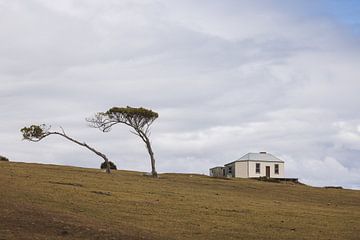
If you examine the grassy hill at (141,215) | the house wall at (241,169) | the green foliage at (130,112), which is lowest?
the grassy hill at (141,215)

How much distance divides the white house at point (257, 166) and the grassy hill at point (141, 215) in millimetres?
43168

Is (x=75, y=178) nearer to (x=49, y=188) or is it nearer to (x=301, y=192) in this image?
(x=49, y=188)

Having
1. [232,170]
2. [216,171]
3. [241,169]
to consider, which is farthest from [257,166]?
[216,171]

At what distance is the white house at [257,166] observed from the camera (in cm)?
8562

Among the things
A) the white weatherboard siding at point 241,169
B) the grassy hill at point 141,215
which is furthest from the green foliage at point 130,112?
the white weatherboard siding at point 241,169

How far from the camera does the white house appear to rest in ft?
281

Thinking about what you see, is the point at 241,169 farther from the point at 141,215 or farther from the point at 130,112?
the point at 141,215

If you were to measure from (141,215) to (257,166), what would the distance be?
193 feet

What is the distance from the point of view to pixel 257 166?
283 feet

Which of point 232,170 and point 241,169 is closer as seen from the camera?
point 241,169

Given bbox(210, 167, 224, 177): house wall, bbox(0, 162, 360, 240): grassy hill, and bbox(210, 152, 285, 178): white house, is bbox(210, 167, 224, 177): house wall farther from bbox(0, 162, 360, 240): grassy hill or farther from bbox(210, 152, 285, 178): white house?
bbox(0, 162, 360, 240): grassy hill

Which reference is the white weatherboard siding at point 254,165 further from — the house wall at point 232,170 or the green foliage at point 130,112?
the green foliage at point 130,112

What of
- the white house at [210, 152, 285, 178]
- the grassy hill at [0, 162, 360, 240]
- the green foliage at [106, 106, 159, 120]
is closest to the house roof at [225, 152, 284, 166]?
the white house at [210, 152, 285, 178]

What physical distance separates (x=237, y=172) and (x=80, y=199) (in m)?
56.4
